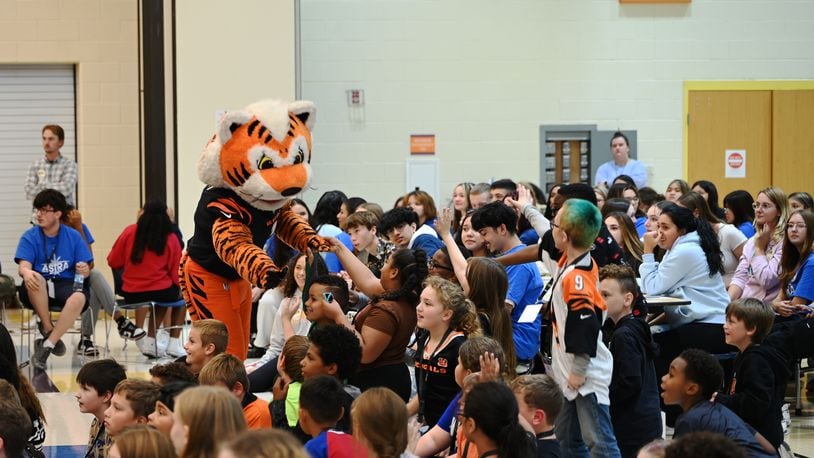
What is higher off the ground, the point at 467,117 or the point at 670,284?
the point at 467,117

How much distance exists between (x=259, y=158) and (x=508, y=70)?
7108 millimetres

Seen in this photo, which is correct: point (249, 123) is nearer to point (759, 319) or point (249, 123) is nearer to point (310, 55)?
point (759, 319)

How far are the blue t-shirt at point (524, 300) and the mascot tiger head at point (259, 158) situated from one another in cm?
114

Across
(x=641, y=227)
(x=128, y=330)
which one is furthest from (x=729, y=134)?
(x=128, y=330)

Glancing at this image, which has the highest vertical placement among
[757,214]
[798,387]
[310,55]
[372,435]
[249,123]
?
[310,55]

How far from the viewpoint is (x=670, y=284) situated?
6.21m

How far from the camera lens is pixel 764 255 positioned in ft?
21.8

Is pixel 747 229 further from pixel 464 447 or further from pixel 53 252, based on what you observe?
pixel 53 252

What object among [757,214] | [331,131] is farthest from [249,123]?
[331,131]

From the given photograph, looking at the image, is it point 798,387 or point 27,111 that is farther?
point 27,111

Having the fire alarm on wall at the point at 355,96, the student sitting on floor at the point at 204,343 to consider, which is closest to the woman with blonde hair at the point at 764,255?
the student sitting on floor at the point at 204,343

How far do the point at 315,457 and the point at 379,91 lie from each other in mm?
8502

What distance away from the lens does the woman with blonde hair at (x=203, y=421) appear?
3.02 metres

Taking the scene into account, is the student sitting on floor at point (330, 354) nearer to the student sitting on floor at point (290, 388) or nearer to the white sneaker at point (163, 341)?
the student sitting on floor at point (290, 388)
